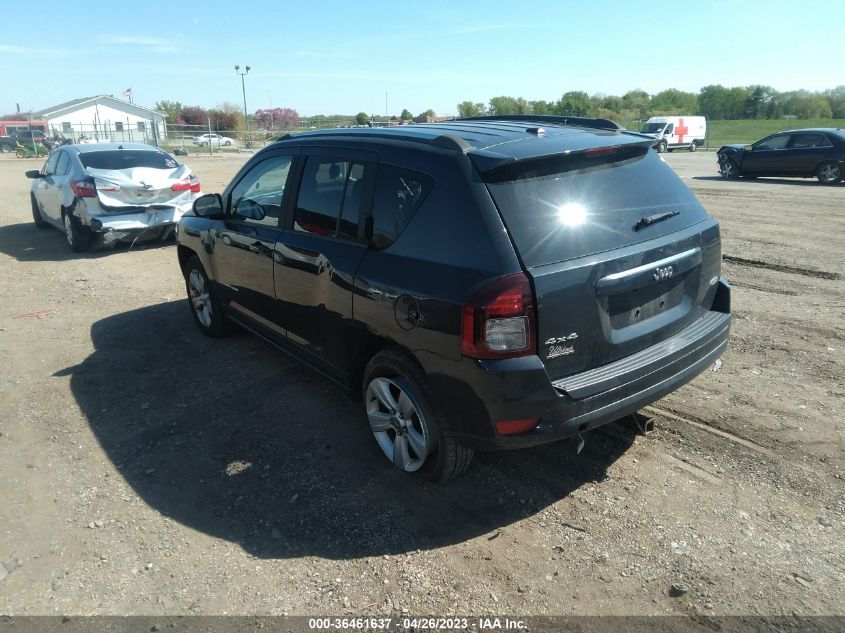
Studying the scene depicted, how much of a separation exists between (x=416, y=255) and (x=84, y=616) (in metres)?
2.25

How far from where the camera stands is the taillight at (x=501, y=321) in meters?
2.79

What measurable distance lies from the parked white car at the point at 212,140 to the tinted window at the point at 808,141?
40094 millimetres

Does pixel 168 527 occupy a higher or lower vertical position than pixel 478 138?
lower

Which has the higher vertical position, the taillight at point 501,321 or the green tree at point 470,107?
the green tree at point 470,107

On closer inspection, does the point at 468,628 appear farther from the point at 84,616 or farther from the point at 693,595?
the point at 84,616

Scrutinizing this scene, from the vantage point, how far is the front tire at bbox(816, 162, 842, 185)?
58.1ft

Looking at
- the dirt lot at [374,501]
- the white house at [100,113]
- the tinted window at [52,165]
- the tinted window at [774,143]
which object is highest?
the white house at [100,113]

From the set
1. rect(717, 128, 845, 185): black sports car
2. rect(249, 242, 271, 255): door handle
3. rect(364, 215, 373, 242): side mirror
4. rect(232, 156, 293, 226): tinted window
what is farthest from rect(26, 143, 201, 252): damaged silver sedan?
rect(717, 128, 845, 185): black sports car

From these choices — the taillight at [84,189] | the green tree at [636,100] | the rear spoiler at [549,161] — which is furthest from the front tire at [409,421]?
the green tree at [636,100]

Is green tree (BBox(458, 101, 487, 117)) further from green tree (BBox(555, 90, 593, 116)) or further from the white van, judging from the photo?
the white van

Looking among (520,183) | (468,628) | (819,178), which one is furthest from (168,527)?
(819,178)

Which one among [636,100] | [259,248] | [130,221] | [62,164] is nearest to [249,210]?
[259,248]

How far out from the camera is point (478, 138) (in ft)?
11.1

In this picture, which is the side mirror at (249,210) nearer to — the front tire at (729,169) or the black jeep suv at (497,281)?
the black jeep suv at (497,281)
